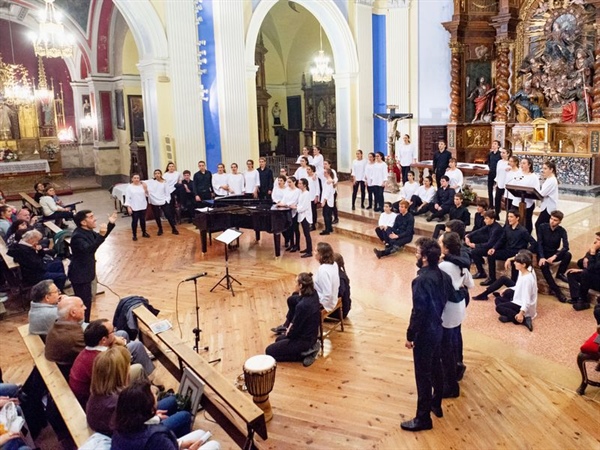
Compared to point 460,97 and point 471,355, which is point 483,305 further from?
point 460,97

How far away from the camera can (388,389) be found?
5086mm

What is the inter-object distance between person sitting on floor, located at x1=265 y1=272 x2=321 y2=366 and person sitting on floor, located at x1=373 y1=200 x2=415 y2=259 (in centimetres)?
405

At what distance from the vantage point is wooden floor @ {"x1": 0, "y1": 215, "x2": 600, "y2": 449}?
4.34 metres

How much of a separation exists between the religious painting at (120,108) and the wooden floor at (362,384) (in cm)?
1077

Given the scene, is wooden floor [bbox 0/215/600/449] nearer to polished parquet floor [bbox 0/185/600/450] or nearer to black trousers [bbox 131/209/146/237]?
polished parquet floor [bbox 0/185/600/450]

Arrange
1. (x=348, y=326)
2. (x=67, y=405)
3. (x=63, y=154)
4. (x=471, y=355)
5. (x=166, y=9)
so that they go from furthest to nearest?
(x=63, y=154)
(x=166, y=9)
(x=348, y=326)
(x=471, y=355)
(x=67, y=405)

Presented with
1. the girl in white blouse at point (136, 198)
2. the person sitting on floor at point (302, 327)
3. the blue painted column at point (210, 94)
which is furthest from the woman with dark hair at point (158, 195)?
the person sitting on floor at point (302, 327)

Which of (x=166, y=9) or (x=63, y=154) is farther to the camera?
(x=63, y=154)

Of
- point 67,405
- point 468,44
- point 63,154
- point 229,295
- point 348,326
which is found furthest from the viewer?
point 63,154

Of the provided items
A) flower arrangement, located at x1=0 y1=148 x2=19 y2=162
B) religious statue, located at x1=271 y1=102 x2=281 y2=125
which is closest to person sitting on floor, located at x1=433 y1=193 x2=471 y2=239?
religious statue, located at x1=271 y1=102 x2=281 y2=125

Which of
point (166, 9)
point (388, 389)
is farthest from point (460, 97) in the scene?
point (388, 389)

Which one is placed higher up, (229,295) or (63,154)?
(63,154)

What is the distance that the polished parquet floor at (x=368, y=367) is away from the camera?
4383 mm

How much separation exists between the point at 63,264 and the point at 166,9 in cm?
649
